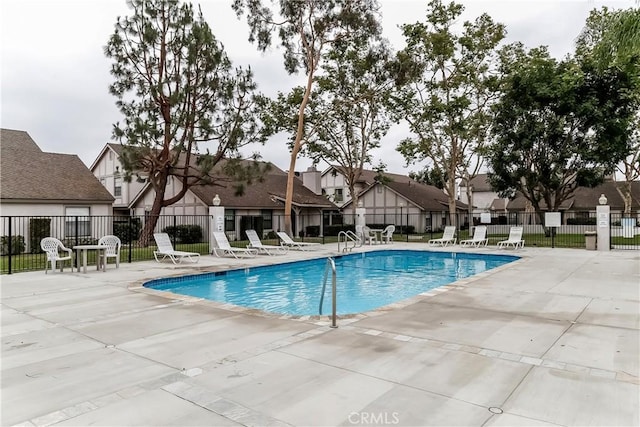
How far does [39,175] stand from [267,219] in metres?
12.7

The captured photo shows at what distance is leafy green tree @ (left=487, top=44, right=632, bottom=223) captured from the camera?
67.3 ft

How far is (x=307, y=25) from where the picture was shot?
20.9 m

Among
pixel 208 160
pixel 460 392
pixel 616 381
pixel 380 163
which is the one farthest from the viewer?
pixel 380 163

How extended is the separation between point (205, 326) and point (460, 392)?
3.44 meters

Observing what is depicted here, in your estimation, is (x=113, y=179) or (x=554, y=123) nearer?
(x=554, y=123)

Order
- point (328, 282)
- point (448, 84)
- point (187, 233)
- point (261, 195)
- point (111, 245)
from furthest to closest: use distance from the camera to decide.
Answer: point (261, 195)
point (448, 84)
point (187, 233)
point (111, 245)
point (328, 282)

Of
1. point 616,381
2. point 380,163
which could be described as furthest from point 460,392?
point 380,163

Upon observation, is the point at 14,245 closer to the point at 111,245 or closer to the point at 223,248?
the point at 111,245

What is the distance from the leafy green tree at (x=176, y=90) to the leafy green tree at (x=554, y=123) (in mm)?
14172

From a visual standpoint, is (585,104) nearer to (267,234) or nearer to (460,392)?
(267,234)

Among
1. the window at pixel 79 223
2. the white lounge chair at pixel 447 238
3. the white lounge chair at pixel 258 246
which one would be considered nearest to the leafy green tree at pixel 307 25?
the white lounge chair at pixel 258 246

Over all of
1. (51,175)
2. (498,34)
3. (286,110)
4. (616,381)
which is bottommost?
(616,381)

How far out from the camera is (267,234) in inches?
1027

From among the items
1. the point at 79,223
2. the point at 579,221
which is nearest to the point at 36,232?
the point at 79,223
